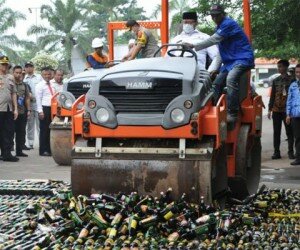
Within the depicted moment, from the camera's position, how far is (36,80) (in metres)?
17.9

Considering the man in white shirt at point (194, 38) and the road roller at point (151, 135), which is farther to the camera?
the man in white shirt at point (194, 38)

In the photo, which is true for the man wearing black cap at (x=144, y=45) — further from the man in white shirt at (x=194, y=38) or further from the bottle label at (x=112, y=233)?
the bottle label at (x=112, y=233)

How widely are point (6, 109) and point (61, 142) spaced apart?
2.28 metres

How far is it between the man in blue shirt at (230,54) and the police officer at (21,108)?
813 centimetres

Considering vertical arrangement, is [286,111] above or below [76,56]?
below

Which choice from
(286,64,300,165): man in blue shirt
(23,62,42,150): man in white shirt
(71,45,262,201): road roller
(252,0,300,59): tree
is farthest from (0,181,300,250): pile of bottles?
(23,62,42,150): man in white shirt

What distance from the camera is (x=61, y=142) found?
13.0 meters

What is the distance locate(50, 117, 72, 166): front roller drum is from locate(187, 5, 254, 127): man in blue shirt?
470 centimetres

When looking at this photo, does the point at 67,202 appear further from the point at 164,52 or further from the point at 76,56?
the point at 76,56

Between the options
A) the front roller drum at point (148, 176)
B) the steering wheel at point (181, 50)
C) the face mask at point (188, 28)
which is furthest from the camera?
the face mask at point (188, 28)

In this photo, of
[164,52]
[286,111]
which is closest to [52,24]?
[286,111]

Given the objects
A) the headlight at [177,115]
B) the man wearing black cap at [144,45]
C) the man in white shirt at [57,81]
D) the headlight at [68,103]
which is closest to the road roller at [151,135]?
the headlight at [177,115]

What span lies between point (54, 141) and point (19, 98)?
360 centimetres

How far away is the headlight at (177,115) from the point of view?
7148mm
